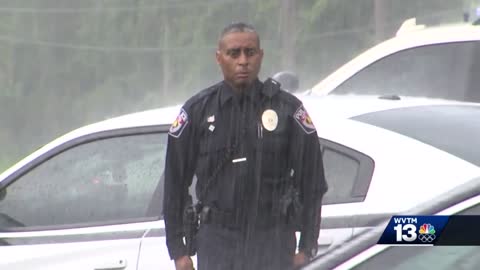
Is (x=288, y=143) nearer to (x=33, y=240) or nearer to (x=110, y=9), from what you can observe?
(x=33, y=240)

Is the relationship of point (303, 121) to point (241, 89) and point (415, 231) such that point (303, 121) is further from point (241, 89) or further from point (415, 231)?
point (415, 231)

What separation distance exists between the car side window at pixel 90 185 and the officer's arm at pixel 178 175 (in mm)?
668

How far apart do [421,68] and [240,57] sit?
3.53 m

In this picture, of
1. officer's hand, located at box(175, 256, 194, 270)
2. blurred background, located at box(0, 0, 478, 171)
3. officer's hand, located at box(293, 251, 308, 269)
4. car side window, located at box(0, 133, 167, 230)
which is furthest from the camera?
blurred background, located at box(0, 0, 478, 171)

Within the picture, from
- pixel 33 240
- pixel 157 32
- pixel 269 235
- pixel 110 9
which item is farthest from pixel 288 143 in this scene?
pixel 110 9

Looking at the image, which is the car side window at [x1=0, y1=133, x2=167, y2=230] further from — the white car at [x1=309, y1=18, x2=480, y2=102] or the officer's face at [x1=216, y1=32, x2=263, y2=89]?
the white car at [x1=309, y1=18, x2=480, y2=102]

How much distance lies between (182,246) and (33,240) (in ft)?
3.90

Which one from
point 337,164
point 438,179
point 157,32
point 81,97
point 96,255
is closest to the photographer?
point 438,179

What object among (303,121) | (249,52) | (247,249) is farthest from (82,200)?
(303,121)

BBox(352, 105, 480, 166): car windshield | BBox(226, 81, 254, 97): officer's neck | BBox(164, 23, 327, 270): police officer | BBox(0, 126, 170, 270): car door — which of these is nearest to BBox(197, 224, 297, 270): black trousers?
BBox(164, 23, 327, 270): police officer

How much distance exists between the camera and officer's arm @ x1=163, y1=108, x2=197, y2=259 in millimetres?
4082

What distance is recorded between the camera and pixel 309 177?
13.2 ft

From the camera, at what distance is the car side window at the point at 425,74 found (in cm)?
706

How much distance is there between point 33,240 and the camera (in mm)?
5000
